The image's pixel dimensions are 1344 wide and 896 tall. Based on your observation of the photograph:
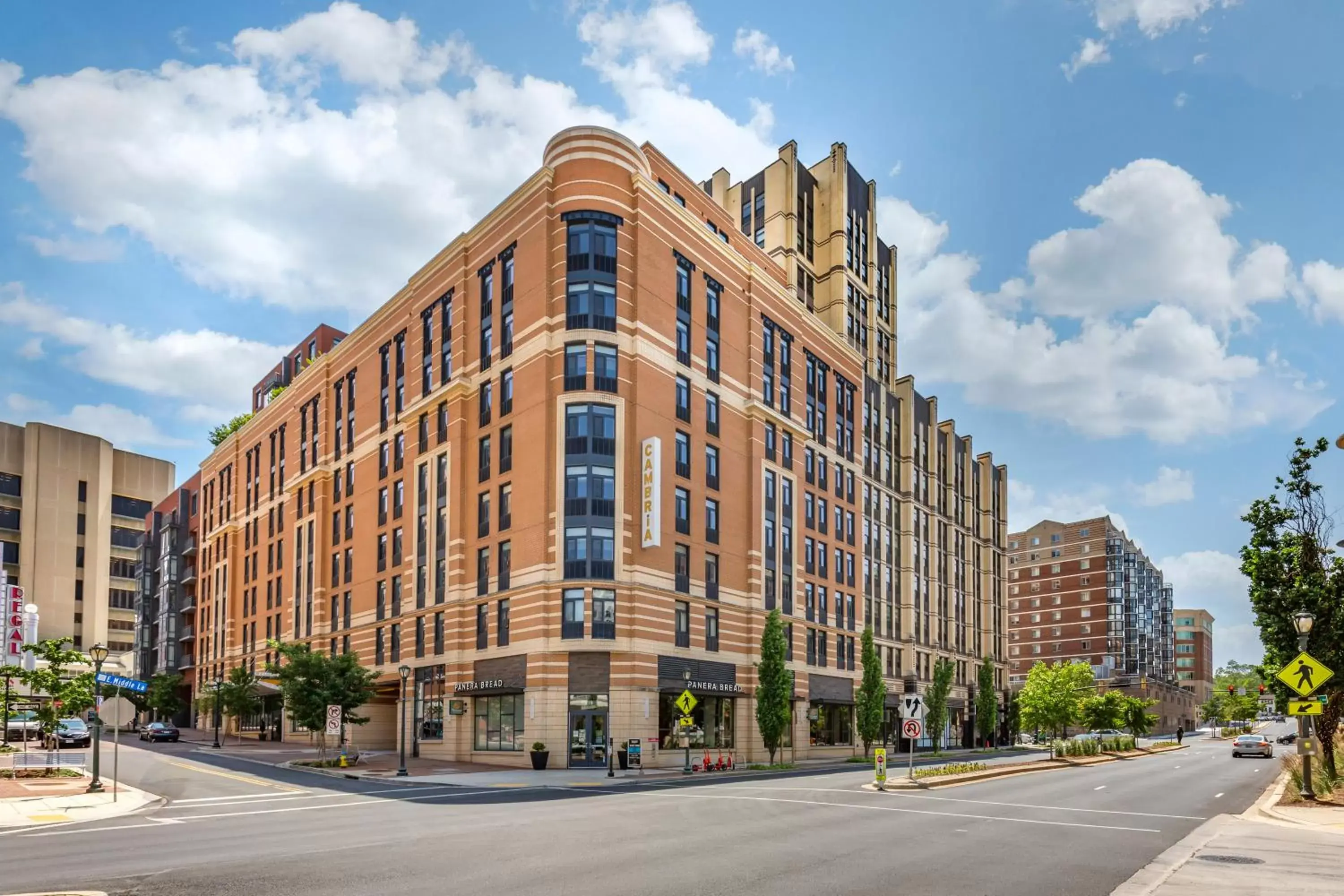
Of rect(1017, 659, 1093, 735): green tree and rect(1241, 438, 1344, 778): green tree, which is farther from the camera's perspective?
rect(1017, 659, 1093, 735): green tree

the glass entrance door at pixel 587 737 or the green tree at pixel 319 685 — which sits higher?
the green tree at pixel 319 685

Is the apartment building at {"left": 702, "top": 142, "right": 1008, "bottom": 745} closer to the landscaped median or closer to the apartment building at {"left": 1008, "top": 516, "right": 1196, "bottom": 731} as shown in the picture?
the landscaped median

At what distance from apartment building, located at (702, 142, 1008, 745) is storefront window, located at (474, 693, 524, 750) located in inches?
974

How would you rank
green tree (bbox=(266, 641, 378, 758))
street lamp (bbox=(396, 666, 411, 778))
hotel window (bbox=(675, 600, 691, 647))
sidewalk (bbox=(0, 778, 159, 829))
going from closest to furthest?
sidewalk (bbox=(0, 778, 159, 829)) < street lamp (bbox=(396, 666, 411, 778)) < green tree (bbox=(266, 641, 378, 758)) < hotel window (bbox=(675, 600, 691, 647))

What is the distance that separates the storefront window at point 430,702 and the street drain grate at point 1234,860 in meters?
44.1

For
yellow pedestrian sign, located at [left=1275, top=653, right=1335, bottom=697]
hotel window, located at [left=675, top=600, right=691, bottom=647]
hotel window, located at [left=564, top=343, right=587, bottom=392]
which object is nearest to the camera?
yellow pedestrian sign, located at [left=1275, top=653, right=1335, bottom=697]

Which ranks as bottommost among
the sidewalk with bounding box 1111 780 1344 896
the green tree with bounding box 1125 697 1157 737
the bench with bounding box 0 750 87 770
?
the green tree with bounding box 1125 697 1157 737

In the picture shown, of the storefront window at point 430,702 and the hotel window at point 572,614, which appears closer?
the hotel window at point 572,614

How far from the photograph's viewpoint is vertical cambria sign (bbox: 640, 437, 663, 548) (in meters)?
49.7

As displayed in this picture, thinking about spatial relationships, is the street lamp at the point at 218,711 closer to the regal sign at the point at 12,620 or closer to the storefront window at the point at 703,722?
the regal sign at the point at 12,620

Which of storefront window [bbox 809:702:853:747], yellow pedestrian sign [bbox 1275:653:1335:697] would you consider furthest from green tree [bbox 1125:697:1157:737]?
yellow pedestrian sign [bbox 1275:653:1335:697]

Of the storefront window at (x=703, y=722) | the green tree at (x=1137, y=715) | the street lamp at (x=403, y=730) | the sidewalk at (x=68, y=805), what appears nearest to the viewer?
the sidewalk at (x=68, y=805)

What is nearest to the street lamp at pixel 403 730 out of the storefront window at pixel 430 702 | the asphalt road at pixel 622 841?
the asphalt road at pixel 622 841

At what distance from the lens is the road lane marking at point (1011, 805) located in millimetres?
25484
